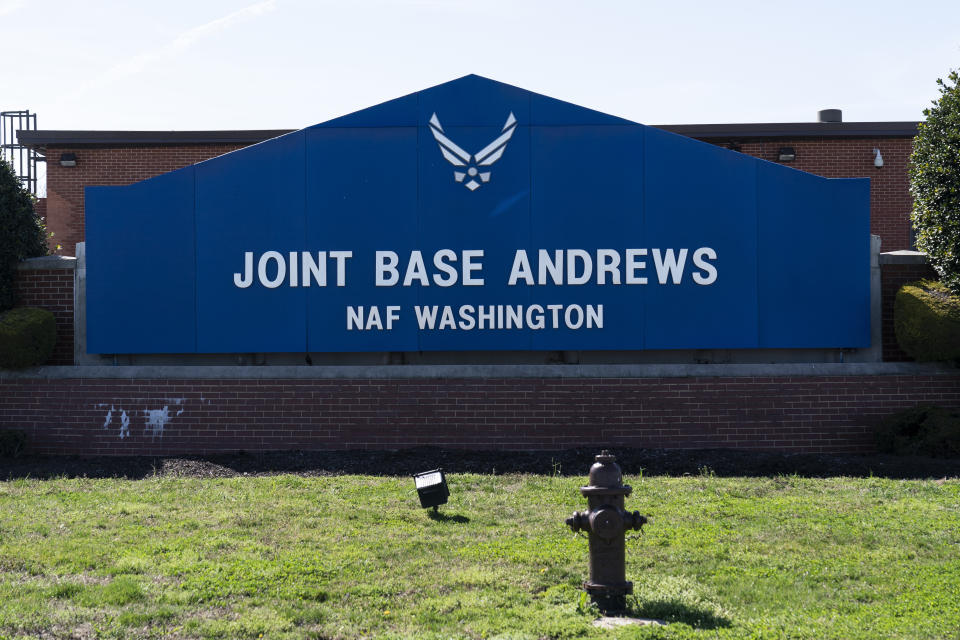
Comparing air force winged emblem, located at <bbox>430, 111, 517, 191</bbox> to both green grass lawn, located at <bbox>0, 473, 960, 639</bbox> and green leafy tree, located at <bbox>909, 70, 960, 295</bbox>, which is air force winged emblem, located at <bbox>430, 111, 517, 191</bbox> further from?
green leafy tree, located at <bbox>909, 70, 960, 295</bbox>

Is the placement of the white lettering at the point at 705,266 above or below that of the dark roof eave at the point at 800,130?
below

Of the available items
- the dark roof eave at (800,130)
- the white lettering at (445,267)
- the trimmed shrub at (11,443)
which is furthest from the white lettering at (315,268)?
the dark roof eave at (800,130)

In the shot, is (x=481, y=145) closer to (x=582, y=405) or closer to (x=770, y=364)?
(x=582, y=405)

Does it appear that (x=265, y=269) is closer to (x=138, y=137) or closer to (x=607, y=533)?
(x=138, y=137)

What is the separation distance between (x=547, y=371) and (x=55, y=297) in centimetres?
719

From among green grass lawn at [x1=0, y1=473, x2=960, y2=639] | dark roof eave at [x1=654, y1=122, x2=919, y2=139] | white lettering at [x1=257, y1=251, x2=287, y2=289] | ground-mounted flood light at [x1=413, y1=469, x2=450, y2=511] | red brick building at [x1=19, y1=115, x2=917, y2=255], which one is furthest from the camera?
red brick building at [x1=19, y1=115, x2=917, y2=255]

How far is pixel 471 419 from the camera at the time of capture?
40.4 feet

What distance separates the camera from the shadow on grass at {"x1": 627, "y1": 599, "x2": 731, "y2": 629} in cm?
536

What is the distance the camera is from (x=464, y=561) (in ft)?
22.5

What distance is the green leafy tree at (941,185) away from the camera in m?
11.9

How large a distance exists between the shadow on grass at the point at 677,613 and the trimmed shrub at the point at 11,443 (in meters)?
9.74

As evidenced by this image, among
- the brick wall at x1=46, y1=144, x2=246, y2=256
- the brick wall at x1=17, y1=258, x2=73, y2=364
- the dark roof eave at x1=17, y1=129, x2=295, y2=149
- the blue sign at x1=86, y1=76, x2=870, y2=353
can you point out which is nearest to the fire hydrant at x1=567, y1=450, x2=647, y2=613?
the blue sign at x1=86, y1=76, x2=870, y2=353

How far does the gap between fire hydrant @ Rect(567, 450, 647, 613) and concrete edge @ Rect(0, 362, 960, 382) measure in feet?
22.4

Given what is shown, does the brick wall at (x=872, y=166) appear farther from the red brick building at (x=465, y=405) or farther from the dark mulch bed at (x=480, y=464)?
the dark mulch bed at (x=480, y=464)
